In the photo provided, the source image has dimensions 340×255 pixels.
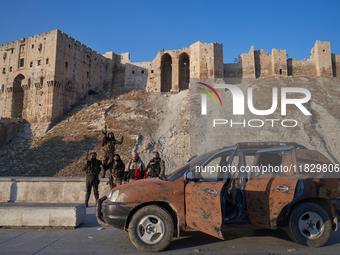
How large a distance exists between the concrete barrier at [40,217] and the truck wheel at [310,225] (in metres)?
4.40

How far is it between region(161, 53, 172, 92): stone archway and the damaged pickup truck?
40.3 m

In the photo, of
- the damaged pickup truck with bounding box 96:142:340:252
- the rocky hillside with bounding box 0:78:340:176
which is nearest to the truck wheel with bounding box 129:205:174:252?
the damaged pickup truck with bounding box 96:142:340:252

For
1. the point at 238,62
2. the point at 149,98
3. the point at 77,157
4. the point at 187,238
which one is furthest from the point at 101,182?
the point at 238,62

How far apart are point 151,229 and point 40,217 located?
2.92 m

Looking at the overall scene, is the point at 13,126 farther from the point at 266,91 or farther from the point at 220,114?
the point at 266,91

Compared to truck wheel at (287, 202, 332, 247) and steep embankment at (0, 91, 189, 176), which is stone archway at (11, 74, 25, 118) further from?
truck wheel at (287, 202, 332, 247)

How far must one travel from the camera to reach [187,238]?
4.75m

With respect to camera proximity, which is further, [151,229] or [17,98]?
[17,98]

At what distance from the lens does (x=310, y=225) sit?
13.9 ft

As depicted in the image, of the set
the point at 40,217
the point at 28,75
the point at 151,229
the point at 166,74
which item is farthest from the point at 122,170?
the point at 166,74

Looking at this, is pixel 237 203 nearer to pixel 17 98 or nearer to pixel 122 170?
pixel 122 170

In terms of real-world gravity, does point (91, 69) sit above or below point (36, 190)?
above

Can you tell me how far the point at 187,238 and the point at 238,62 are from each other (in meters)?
40.6

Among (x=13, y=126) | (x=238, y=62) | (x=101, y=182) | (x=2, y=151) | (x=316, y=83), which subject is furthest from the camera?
(x=238, y=62)
